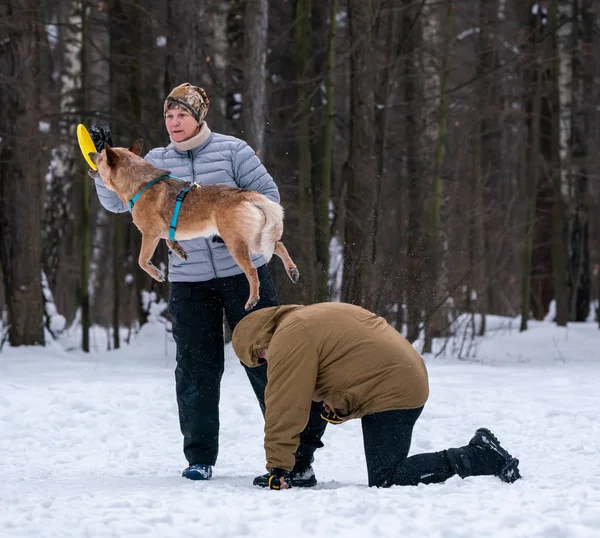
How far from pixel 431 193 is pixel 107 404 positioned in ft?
26.7

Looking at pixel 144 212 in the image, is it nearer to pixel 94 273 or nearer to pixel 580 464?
pixel 580 464

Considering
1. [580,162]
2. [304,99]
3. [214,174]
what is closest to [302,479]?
[214,174]

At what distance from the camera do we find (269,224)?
4.20 m

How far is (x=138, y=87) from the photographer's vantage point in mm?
13953

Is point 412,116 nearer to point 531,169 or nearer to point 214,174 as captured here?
point 531,169

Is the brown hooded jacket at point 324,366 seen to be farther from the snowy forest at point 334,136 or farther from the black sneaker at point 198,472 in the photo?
the snowy forest at point 334,136

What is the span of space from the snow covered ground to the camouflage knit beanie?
182 centimetres

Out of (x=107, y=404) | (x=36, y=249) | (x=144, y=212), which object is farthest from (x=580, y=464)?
(x=36, y=249)

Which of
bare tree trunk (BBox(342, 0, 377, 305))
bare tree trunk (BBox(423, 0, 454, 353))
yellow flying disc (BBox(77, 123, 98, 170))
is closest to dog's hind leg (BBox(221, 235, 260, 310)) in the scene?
yellow flying disc (BBox(77, 123, 98, 170))

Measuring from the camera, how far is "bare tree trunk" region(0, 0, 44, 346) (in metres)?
11.8

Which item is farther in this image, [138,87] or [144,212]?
[138,87]

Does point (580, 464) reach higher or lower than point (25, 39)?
lower

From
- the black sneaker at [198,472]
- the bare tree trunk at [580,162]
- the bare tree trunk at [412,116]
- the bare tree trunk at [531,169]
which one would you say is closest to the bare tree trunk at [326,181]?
the bare tree trunk at [412,116]

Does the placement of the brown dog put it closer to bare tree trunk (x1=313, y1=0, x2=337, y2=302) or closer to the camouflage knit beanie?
the camouflage knit beanie
